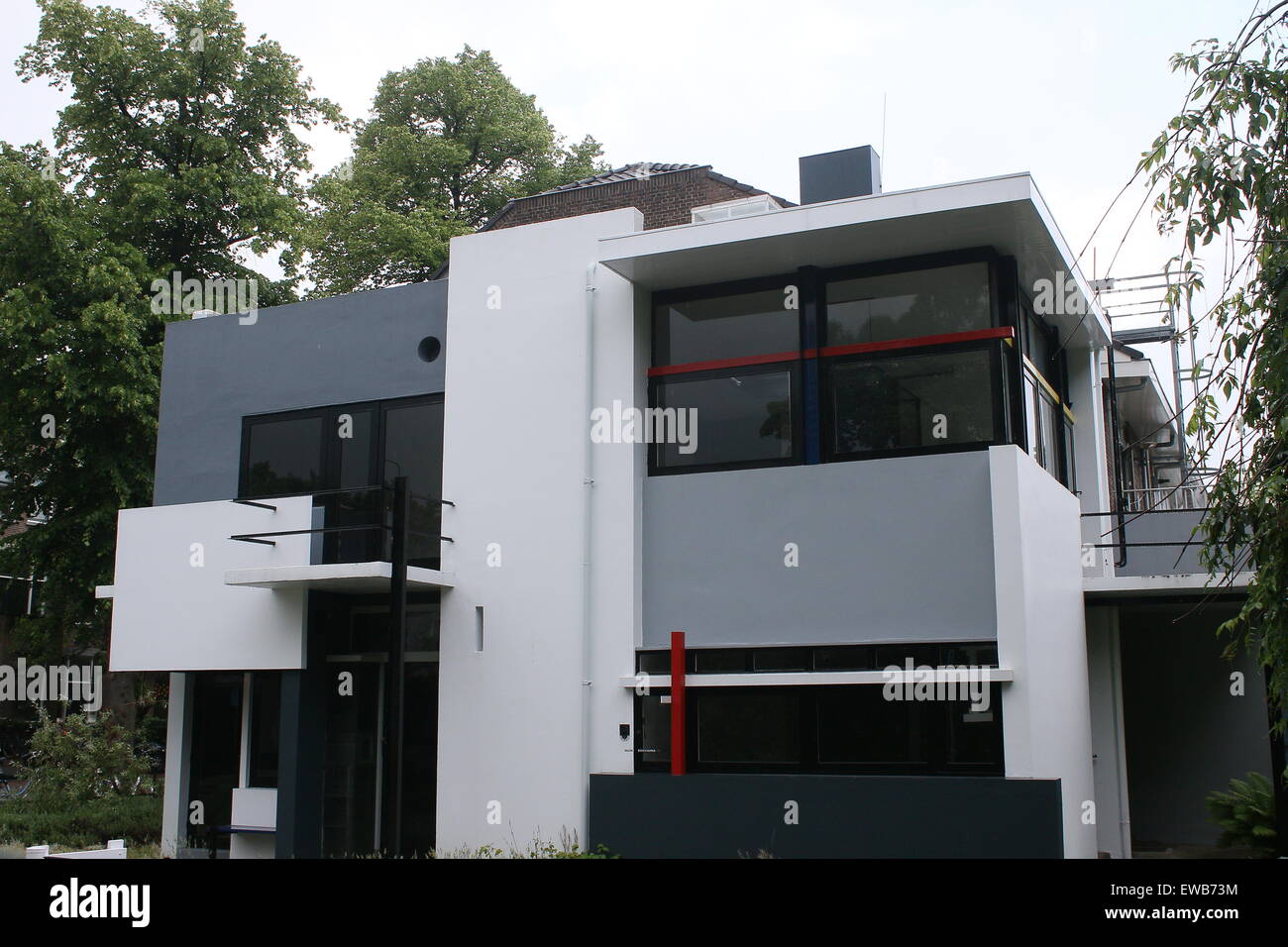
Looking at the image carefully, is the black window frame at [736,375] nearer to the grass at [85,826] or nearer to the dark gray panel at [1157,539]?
the dark gray panel at [1157,539]

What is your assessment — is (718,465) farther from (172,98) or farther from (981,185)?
(172,98)

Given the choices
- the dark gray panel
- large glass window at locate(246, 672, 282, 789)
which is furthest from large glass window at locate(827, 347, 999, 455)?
large glass window at locate(246, 672, 282, 789)

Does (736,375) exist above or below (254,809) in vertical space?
Result: above

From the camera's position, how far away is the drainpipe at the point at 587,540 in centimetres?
1213

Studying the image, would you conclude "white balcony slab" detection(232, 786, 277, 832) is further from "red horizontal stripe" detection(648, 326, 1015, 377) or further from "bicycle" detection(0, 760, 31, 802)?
"bicycle" detection(0, 760, 31, 802)

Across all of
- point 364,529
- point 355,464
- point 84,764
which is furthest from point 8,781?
point 364,529

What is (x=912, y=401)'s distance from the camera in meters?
11.8

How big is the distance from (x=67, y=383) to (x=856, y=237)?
14976 millimetres

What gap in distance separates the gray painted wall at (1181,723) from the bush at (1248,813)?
298 centimetres

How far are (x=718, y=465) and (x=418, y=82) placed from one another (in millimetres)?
24853

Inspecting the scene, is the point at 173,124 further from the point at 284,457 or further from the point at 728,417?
the point at 728,417

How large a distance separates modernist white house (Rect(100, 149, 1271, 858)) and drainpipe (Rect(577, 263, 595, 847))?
0.11ft
